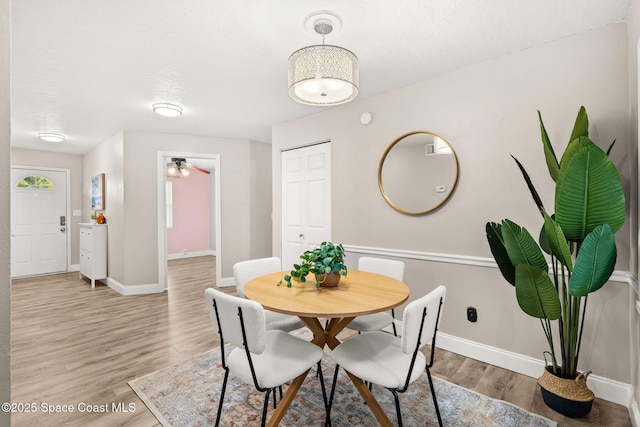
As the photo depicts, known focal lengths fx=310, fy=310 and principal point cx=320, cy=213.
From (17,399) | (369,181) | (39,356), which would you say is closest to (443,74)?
(369,181)

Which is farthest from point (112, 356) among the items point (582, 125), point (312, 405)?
point (582, 125)

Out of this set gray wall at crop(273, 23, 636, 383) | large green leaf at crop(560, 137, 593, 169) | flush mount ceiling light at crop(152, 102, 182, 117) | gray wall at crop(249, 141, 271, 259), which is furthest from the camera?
gray wall at crop(249, 141, 271, 259)

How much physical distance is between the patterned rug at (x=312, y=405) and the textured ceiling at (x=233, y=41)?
94.2 inches

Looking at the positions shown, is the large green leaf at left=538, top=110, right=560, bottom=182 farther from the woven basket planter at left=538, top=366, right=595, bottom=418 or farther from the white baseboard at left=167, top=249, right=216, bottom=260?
the white baseboard at left=167, top=249, right=216, bottom=260

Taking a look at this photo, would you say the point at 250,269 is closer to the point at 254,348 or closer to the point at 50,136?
the point at 254,348

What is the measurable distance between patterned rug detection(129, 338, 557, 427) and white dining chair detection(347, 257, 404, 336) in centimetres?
42

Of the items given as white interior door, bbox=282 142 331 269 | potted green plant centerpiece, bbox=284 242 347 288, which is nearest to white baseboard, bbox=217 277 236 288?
white interior door, bbox=282 142 331 269

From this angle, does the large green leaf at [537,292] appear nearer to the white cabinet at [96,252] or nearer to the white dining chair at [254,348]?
the white dining chair at [254,348]

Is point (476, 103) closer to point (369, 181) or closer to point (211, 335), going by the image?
point (369, 181)

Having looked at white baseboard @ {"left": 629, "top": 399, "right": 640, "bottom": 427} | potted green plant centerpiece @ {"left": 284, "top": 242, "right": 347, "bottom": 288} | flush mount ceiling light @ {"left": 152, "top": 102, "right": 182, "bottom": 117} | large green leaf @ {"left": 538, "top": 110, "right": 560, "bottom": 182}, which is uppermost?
flush mount ceiling light @ {"left": 152, "top": 102, "right": 182, "bottom": 117}

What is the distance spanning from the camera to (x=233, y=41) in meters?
2.15

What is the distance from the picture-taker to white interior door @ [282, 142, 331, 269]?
3.68 m

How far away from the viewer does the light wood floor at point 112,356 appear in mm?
1888

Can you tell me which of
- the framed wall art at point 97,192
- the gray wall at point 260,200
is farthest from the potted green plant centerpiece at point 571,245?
the framed wall art at point 97,192
